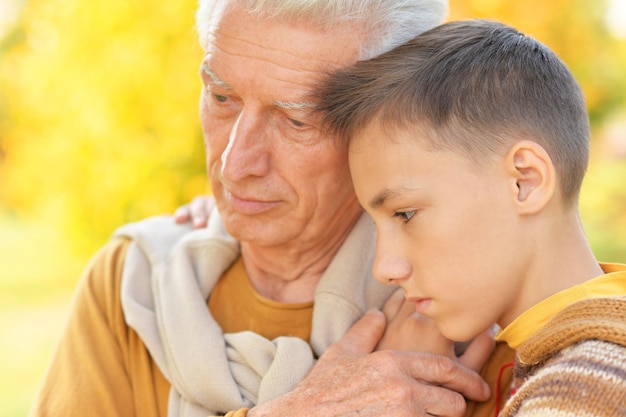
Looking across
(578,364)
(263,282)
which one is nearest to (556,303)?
(578,364)

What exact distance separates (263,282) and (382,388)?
2.18ft

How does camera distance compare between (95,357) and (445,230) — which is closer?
(445,230)

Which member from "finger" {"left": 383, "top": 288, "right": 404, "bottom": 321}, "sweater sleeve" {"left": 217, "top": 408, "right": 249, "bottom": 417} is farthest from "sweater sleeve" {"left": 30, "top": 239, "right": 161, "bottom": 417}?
"finger" {"left": 383, "top": 288, "right": 404, "bottom": 321}

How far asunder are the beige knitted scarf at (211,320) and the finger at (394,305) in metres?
0.06

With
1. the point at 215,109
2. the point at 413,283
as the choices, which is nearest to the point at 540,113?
the point at 413,283

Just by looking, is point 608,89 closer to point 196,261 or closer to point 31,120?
point 31,120

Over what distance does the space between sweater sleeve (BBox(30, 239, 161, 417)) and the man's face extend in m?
0.45

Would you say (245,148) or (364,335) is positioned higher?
(245,148)

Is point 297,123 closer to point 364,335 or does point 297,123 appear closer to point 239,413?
point 364,335

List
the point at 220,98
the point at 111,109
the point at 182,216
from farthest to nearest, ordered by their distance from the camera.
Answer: the point at 111,109, the point at 182,216, the point at 220,98

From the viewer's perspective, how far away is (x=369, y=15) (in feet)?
7.37

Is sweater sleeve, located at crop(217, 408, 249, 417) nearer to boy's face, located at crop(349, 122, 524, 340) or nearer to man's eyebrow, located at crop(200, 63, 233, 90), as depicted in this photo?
boy's face, located at crop(349, 122, 524, 340)

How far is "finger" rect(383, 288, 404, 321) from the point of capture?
7.75 ft

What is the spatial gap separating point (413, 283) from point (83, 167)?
318cm
